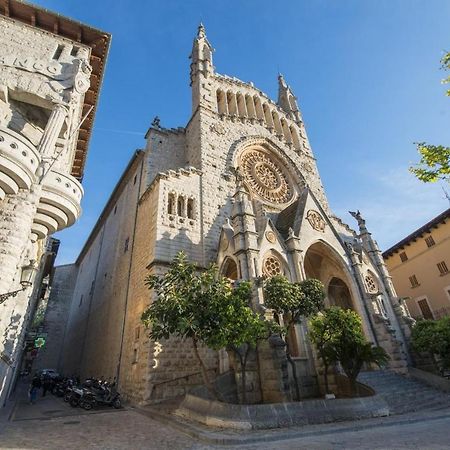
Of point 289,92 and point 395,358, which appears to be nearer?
point 395,358

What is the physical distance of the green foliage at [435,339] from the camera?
47.2ft

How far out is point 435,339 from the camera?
14727 millimetres

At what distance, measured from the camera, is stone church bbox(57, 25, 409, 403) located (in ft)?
45.5

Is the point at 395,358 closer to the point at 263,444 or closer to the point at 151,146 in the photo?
the point at 263,444

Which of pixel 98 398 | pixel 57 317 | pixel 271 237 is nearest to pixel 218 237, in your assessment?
pixel 271 237

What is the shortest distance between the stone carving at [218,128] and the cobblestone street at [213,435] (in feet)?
64.9

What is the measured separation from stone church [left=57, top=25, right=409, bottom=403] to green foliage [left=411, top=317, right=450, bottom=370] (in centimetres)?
110

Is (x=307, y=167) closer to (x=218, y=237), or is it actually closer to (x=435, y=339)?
(x=218, y=237)

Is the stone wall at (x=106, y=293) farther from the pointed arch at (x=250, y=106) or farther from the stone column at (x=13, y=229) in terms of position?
the pointed arch at (x=250, y=106)

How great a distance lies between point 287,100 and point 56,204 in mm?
32520

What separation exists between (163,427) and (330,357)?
6874 mm

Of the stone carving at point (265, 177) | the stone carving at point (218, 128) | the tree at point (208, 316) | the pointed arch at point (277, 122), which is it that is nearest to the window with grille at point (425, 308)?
the stone carving at point (265, 177)

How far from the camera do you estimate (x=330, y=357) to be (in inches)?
460

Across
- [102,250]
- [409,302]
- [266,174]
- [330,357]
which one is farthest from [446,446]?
[102,250]
